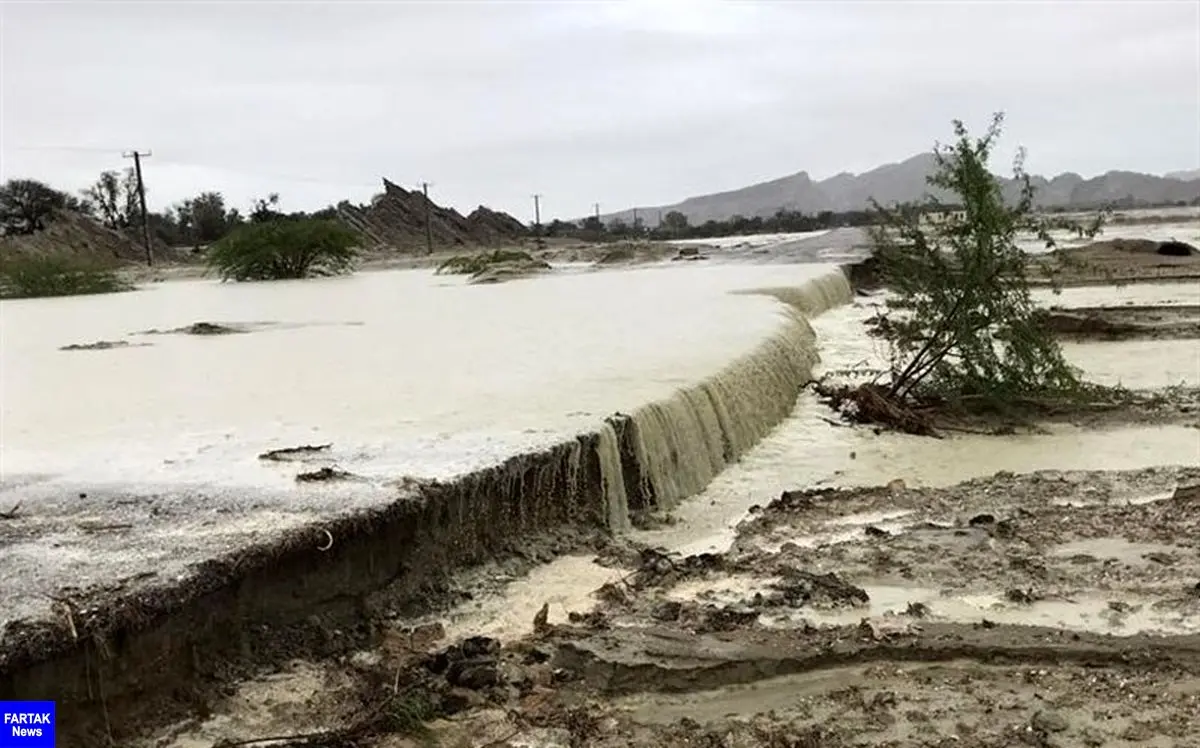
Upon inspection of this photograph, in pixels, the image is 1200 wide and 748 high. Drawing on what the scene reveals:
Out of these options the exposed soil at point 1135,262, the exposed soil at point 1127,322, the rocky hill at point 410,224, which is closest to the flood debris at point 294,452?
the exposed soil at point 1127,322

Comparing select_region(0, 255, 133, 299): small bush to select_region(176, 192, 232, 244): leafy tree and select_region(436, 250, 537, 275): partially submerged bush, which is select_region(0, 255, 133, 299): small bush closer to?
select_region(436, 250, 537, 275): partially submerged bush

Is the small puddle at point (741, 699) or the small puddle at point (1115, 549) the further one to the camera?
the small puddle at point (1115, 549)

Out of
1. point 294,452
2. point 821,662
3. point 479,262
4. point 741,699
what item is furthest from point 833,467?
point 479,262

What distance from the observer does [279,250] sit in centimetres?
3266

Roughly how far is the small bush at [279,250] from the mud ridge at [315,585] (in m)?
25.5

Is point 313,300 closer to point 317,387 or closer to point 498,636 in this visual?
point 317,387

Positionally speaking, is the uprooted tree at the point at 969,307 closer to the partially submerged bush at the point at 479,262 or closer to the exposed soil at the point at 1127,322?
the exposed soil at the point at 1127,322

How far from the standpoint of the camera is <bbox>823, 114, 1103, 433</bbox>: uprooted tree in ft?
36.0

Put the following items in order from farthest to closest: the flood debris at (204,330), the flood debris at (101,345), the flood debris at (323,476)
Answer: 1. the flood debris at (204,330)
2. the flood debris at (101,345)
3. the flood debris at (323,476)

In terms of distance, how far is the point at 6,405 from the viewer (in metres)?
10.3

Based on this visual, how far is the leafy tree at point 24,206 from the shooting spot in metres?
52.5

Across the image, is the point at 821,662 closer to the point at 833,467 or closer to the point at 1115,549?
the point at 1115,549

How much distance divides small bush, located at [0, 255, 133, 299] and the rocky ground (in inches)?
1010

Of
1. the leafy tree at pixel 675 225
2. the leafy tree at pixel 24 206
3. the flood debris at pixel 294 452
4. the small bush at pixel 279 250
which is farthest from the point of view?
the leafy tree at pixel 675 225
